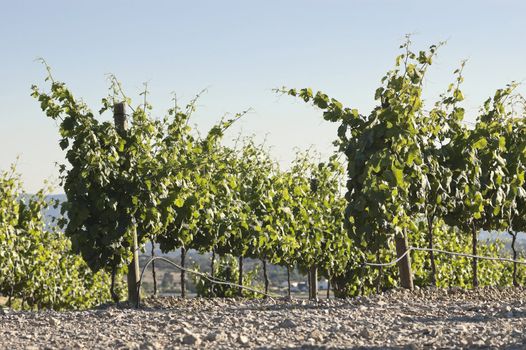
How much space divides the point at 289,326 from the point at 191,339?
114cm

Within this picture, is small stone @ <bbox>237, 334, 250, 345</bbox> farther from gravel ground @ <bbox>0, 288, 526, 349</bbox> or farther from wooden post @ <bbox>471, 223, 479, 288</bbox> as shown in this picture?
wooden post @ <bbox>471, 223, 479, 288</bbox>

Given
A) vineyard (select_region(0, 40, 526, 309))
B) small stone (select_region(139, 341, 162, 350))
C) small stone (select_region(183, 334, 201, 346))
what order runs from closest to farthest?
small stone (select_region(139, 341, 162, 350))
small stone (select_region(183, 334, 201, 346))
vineyard (select_region(0, 40, 526, 309))

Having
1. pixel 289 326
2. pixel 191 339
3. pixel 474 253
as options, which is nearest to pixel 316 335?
pixel 289 326

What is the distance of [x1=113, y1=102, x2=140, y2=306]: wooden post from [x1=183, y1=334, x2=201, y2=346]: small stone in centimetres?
471

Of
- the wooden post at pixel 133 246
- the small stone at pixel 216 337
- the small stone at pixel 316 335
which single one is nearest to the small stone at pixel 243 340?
the small stone at pixel 216 337

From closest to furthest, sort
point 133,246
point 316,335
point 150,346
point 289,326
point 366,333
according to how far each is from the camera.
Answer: point 150,346
point 316,335
point 366,333
point 289,326
point 133,246

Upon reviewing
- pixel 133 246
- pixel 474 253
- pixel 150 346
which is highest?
pixel 133 246

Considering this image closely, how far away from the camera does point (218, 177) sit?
12.1 m

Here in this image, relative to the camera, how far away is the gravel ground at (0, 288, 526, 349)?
235 inches

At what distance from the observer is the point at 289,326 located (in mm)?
6820

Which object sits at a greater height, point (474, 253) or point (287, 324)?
point (474, 253)

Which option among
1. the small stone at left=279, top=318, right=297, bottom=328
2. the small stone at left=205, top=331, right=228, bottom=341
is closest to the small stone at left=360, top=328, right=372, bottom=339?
the small stone at left=279, top=318, right=297, bottom=328

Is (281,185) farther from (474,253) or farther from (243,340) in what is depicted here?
(243,340)

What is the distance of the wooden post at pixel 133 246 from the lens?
10891 millimetres
